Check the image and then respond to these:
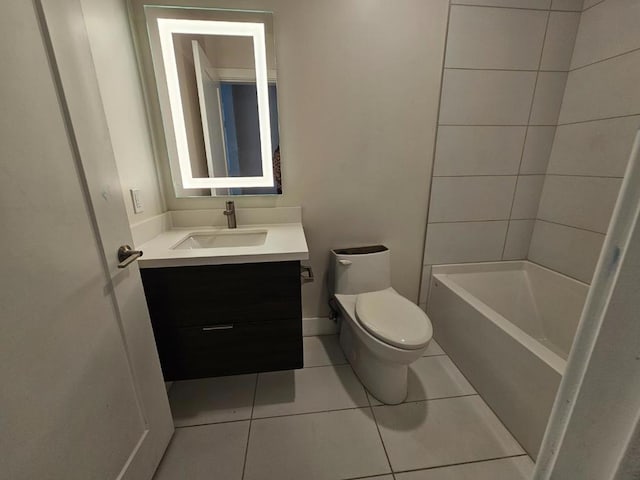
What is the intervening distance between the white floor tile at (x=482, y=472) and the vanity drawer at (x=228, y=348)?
0.66 metres

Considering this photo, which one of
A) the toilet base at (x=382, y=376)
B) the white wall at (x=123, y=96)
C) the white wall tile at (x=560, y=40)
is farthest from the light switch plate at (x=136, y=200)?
the white wall tile at (x=560, y=40)

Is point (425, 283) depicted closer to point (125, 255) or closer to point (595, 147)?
point (595, 147)

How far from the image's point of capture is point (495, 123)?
1.51 meters

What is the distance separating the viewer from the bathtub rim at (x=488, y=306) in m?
1.04

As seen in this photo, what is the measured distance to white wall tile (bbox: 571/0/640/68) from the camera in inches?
46.2

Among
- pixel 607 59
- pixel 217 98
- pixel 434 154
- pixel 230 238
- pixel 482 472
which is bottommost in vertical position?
pixel 482 472

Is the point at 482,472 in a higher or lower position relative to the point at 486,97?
lower

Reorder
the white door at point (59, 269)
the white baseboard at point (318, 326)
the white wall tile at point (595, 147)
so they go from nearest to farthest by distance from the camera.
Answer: the white door at point (59, 269), the white wall tile at point (595, 147), the white baseboard at point (318, 326)

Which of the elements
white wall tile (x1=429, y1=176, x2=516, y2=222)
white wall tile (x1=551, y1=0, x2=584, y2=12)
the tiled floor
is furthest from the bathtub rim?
white wall tile (x1=551, y1=0, x2=584, y2=12)

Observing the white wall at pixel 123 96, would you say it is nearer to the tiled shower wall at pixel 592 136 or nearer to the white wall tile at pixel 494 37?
the white wall tile at pixel 494 37

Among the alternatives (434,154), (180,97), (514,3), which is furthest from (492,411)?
(180,97)

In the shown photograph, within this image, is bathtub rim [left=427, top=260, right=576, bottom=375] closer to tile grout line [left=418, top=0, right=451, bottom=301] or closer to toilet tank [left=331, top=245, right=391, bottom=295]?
tile grout line [left=418, top=0, right=451, bottom=301]

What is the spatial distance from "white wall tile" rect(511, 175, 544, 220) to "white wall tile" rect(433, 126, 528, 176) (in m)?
0.11

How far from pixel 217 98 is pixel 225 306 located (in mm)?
1075
